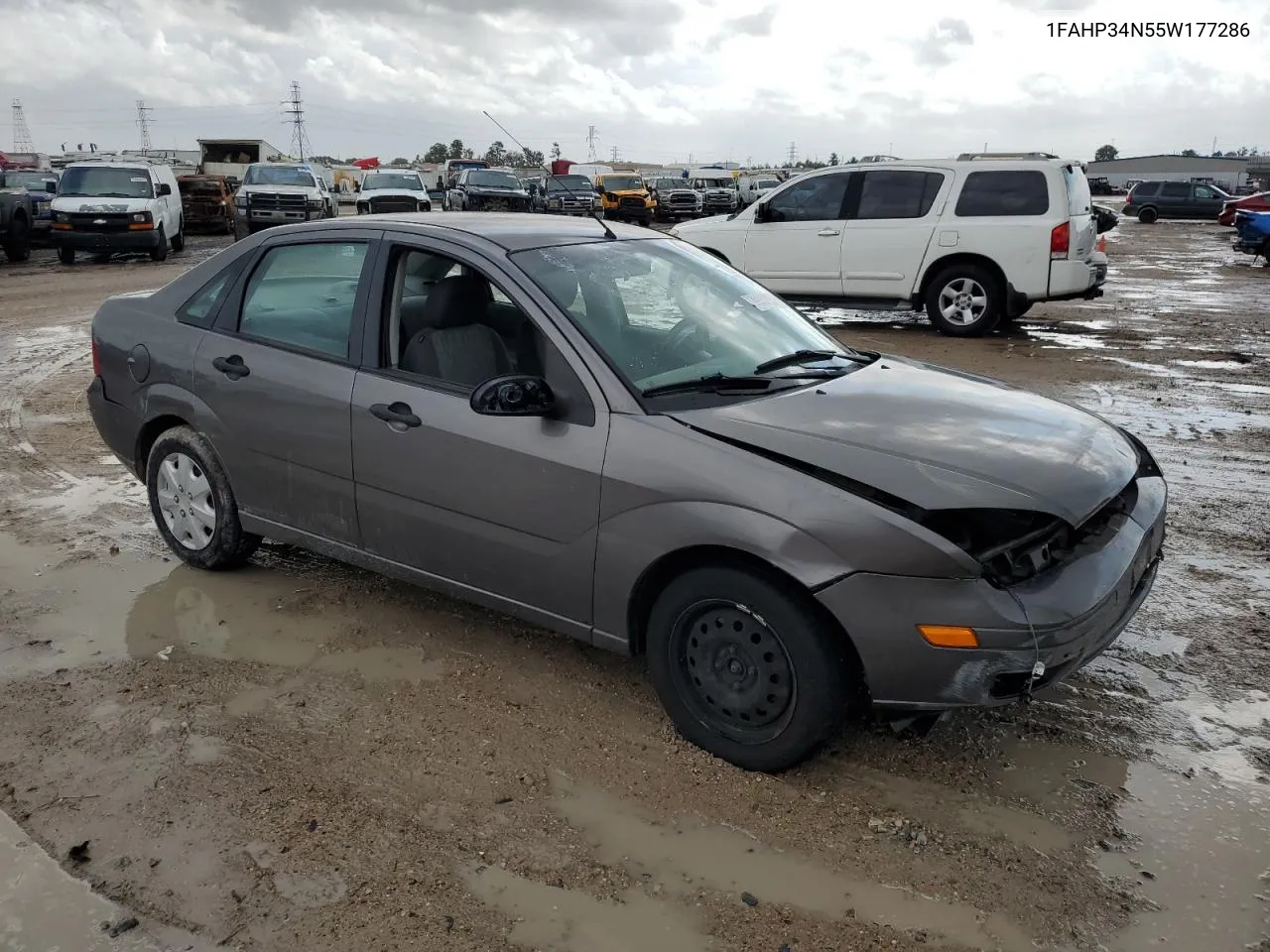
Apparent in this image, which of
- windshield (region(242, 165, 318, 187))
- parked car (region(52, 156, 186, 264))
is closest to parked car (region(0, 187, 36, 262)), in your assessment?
parked car (region(52, 156, 186, 264))

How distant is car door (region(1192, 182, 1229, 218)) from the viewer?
4053cm

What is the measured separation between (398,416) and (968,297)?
9.20 meters

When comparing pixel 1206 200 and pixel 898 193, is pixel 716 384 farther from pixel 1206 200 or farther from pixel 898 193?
pixel 1206 200

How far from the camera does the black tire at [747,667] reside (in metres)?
3.06

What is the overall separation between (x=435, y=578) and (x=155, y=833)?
1.30 metres

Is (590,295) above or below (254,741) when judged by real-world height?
above

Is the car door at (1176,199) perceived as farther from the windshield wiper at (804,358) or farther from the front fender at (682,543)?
the front fender at (682,543)

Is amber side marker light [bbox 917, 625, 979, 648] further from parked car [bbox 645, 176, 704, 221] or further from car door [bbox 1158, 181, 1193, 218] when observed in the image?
car door [bbox 1158, 181, 1193, 218]

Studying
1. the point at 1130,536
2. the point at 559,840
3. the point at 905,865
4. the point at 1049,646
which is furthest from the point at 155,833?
the point at 1130,536

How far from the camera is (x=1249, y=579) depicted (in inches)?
190

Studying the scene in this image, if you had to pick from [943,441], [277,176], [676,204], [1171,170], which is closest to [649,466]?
[943,441]

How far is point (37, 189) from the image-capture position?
29078 millimetres

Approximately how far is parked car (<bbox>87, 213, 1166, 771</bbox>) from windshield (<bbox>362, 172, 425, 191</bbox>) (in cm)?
2409

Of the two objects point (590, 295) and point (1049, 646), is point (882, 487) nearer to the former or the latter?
point (1049, 646)
